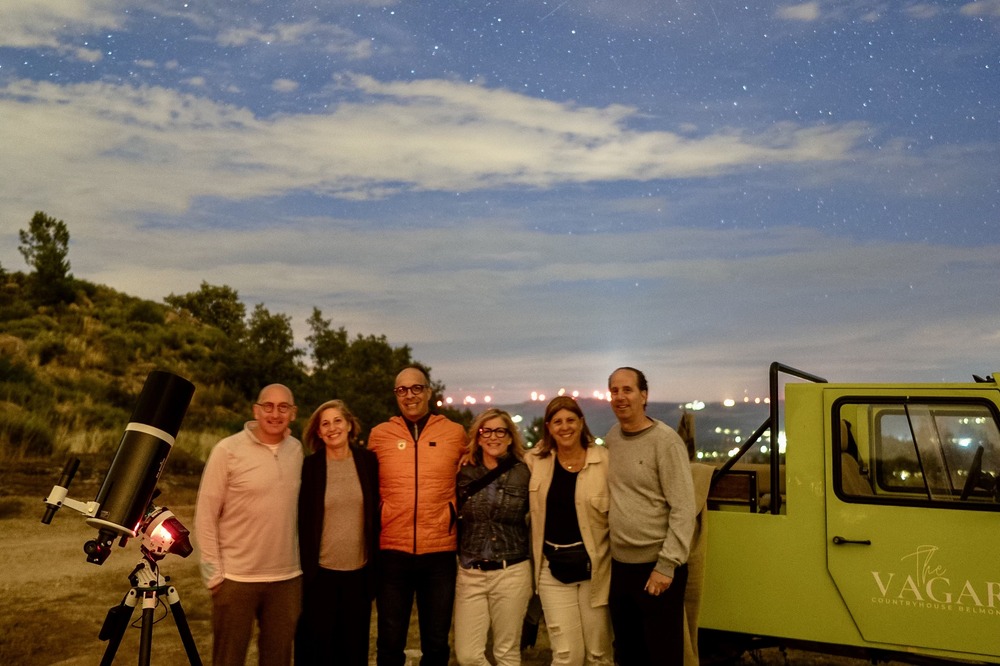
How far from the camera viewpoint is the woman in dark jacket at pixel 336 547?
15.8 ft

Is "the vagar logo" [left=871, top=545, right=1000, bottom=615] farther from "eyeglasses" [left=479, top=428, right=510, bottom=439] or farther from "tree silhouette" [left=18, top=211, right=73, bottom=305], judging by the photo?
"tree silhouette" [left=18, top=211, right=73, bottom=305]

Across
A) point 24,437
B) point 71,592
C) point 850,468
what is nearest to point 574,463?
point 850,468

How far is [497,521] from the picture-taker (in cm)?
489

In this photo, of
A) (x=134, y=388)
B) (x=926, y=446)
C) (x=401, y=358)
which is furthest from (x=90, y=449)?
(x=401, y=358)

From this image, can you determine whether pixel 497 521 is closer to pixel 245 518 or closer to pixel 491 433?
pixel 491 433

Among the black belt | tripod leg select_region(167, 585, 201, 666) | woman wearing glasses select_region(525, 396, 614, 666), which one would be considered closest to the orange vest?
the black belt

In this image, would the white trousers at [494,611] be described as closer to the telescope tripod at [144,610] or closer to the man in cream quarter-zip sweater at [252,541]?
the man in cream quarter-zip sweater at [252,541]

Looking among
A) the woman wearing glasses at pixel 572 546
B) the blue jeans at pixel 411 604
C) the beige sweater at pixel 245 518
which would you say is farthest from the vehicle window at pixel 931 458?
the beige sweater at pixel 245 518

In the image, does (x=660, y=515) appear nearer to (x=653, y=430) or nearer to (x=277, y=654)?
(x=653, y=430)

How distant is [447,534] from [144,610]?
5.35ft

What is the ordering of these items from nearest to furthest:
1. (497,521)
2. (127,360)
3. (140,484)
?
1. (140,484)
2. (497,521)
3. (127,360)

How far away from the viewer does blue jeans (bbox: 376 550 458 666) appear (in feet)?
16.0

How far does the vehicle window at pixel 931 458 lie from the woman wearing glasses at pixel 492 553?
5.98 ft

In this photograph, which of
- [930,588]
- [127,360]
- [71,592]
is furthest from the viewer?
[127,360]
